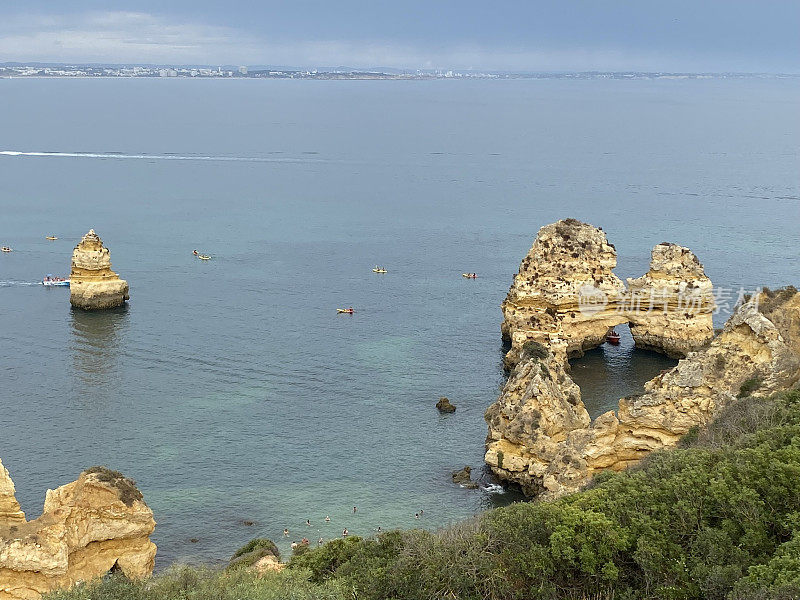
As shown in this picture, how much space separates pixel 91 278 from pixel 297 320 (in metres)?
14.1

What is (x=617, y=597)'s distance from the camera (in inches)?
909

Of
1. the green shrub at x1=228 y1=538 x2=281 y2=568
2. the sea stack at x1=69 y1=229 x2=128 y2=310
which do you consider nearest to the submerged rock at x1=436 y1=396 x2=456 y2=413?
the green shrub at x1=228 y1=538 x2=281 y2=568

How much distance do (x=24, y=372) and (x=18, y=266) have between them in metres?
28.1

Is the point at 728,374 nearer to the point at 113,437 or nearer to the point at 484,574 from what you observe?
the point at 484,574

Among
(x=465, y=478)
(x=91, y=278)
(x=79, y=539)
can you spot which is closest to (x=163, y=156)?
(x=91, y=278)

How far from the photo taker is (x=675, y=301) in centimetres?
6016

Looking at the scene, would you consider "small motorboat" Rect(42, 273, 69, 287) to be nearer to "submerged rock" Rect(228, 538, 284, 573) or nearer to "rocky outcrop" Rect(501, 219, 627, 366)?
"rocky outcrop" Rect(501, 219, 627, 366)

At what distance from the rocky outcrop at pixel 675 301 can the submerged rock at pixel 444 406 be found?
14.8m

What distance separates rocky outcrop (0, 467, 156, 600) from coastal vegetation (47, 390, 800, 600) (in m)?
4.65

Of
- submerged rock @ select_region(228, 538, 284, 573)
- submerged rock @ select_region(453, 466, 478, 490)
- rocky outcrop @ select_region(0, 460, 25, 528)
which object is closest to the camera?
rocky outcrop @ select_region(0, 460, 25, 528)

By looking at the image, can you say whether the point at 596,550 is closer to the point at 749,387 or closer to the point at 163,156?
the point at 749,387

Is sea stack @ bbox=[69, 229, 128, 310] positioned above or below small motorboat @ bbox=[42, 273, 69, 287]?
above

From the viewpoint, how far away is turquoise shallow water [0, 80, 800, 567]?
142 feet

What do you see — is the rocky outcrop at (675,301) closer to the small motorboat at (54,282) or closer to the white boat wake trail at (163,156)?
the small motorboat at (54,282)
